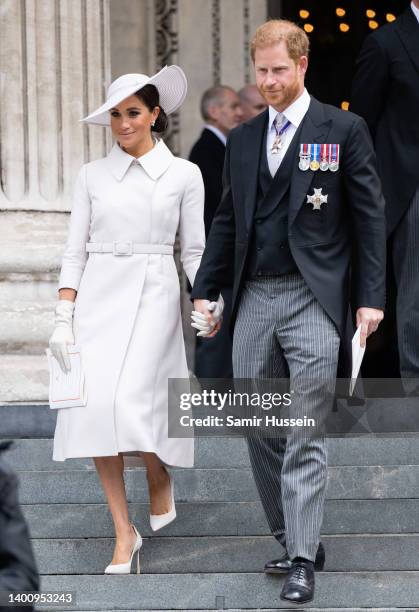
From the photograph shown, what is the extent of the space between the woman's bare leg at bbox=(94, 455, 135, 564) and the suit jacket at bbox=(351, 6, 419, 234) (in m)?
1.98

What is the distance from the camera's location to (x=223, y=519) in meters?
6.43

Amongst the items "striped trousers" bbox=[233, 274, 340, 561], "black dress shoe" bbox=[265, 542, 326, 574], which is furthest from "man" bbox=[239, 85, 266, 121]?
"black dress shoe" bbox=[265, 542, 326, 574]

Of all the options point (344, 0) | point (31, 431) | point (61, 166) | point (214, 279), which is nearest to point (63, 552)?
point (214, 279)

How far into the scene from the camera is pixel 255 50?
229 inches

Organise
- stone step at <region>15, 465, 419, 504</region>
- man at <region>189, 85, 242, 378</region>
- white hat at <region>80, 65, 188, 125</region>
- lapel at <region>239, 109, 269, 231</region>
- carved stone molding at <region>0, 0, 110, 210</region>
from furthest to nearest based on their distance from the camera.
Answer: man at <region>189, 85, 242, 378</region>
carved stone molding at <region>0, 0, 110, 210</region>
stone step at <region>15, 465, 419, 504</region>
white hat at <region>80, 65, 188, 125</region>
lapel at <region>239, 109, 269, 231</region>

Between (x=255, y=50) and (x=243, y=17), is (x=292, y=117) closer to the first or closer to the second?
(x=255, y=50)

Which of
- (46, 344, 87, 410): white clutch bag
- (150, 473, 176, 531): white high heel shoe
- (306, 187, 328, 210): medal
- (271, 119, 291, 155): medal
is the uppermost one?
(271, 119, 291, 155): medal

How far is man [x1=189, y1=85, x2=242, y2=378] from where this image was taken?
9422 mm

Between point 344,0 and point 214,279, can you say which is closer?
point 214,279

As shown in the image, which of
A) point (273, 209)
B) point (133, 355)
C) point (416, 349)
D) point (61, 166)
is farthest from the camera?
point (61, 166)

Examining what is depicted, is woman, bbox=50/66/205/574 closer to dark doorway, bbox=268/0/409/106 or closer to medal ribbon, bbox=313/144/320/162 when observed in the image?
medal ribbon, bbox=313/144/320/162

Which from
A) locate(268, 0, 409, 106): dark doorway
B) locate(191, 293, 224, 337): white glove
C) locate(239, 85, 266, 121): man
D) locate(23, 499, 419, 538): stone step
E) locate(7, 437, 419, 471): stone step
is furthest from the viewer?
locate(268, 0, 409, 106): dark doorway

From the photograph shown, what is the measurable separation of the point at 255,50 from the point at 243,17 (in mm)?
5942

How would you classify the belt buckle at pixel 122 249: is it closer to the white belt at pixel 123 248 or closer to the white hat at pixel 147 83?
the white belt at pixel 123 248
